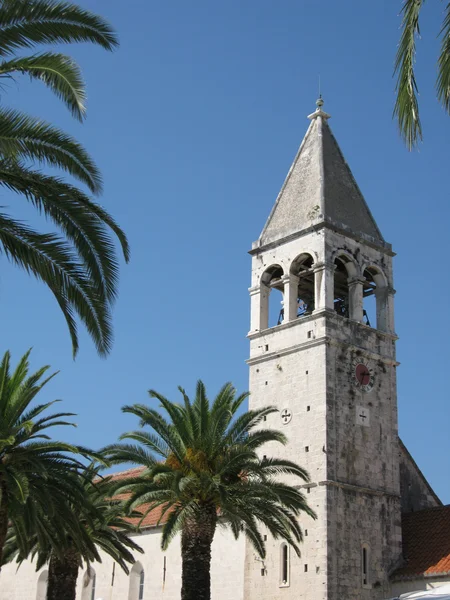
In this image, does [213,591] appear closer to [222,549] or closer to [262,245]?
[222,549]

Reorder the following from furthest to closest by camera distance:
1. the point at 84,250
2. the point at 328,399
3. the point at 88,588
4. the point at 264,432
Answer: the point at 88,588 → the point at 328,399 → the point at 264,432 → the point at 84,250

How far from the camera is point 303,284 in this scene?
3691cm

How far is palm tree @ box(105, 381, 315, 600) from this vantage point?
2538cm

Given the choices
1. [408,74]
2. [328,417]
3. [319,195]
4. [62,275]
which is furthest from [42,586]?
[408,74]

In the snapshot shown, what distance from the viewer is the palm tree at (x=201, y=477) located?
25375 millimetres

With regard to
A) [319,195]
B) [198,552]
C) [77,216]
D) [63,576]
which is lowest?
[63,576]

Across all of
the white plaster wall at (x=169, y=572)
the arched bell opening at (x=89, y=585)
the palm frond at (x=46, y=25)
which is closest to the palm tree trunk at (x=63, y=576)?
the white plaster wall at (x=169, y=572)

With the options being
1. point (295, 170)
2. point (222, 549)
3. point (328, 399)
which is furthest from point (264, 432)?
point (295, 170)

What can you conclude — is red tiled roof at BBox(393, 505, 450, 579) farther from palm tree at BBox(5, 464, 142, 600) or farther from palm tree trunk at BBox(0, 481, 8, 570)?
palm tree trunk at BBox(0, 481, 8, 570)

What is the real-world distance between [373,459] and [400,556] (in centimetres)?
351

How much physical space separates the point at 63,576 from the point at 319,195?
17.1m

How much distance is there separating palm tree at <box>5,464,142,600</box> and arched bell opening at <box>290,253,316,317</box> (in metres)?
10.7

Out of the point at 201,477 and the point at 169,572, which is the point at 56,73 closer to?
the point at 201,477

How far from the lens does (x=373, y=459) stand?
3328cm
